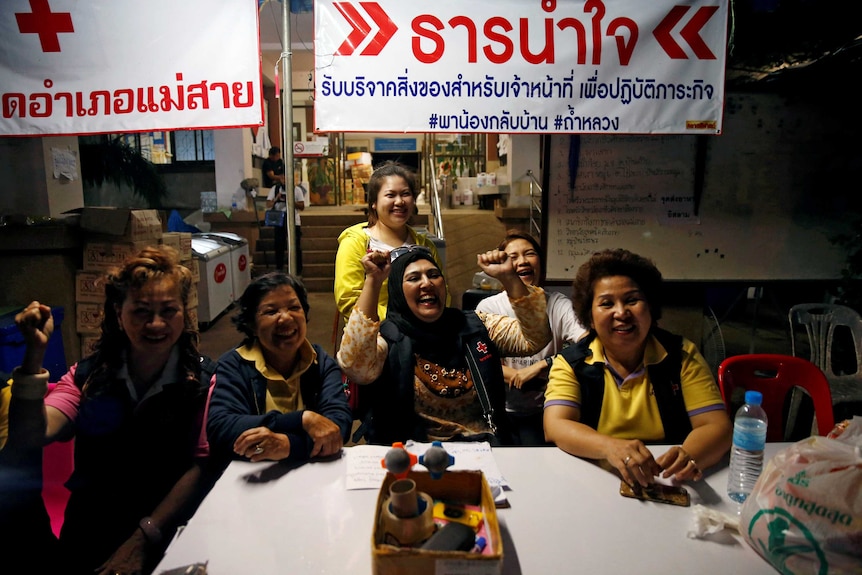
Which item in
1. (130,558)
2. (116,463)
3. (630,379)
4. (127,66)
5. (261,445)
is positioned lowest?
(130,558)

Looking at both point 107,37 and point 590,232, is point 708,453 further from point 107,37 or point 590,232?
point 107,37

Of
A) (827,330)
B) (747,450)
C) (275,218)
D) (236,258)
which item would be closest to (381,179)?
(747,450)

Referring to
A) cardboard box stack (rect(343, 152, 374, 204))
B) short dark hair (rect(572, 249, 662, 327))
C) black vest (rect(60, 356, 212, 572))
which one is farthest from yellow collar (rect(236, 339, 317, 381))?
cardboard box stack (rect(343, 152, 374, 204))

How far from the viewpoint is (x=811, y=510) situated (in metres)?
0.95

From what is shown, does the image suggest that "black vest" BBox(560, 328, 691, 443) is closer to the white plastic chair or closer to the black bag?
the white plastic chair

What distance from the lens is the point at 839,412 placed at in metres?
2.81

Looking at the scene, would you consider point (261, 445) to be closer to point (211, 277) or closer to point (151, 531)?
point (151, 531)

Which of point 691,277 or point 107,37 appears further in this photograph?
point 691,277

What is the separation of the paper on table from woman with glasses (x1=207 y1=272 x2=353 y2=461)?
77 mm

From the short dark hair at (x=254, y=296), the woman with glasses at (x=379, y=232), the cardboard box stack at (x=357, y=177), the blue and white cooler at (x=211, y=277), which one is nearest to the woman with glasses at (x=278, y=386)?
the short dark hair at (x=254, y=296)

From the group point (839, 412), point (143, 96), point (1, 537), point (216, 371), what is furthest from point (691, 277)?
point (1, 537)

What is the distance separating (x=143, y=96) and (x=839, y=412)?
3.81 meters

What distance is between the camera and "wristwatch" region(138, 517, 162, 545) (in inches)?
51.8

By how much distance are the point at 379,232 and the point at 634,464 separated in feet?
5.40
